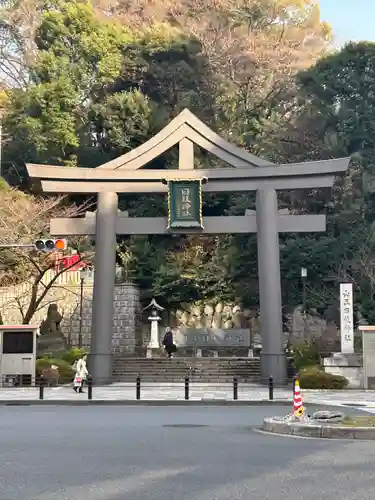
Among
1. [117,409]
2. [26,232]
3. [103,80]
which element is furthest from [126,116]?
[117,409]

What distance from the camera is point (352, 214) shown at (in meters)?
40.6

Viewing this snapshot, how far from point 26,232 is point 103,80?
1501 centimetres

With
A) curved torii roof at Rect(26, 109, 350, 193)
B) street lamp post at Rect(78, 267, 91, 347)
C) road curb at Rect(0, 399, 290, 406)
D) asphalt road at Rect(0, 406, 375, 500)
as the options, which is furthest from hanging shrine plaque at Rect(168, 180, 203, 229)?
asphalt road at Rect(0, 406, 375, 500)

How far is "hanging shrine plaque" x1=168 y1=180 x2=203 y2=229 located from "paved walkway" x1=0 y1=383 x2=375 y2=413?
7.25 metres

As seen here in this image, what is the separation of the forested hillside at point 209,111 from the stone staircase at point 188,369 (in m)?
8.10

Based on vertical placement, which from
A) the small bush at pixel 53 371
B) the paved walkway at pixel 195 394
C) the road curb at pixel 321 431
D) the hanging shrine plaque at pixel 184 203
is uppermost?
Answer: the hanging shrine plaque at pixel 184 203

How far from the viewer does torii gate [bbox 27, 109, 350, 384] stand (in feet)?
93.7

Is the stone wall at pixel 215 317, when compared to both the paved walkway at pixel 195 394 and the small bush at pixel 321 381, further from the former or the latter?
the small bush at pixel 321 381

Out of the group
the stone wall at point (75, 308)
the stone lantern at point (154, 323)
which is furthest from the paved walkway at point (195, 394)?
the stone wall at point (75, 308)

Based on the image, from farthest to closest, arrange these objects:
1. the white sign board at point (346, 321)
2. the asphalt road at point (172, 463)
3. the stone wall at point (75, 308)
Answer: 1. the stone wall at point (75, 308)
2. the white sign board at point (346, 321)
3. the asphalt road at point (172, 463)

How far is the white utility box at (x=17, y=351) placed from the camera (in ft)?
88.1

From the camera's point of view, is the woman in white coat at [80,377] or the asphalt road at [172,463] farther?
the woman in white coat at [80,377]

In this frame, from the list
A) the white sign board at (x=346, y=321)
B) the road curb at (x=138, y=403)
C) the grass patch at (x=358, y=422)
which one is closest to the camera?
the grass patch at (x=358, y=422)

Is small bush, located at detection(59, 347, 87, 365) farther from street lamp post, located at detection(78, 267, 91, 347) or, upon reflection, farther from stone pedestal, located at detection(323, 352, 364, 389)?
stone pedestal, located at detection(323, 352, 364, 389)
